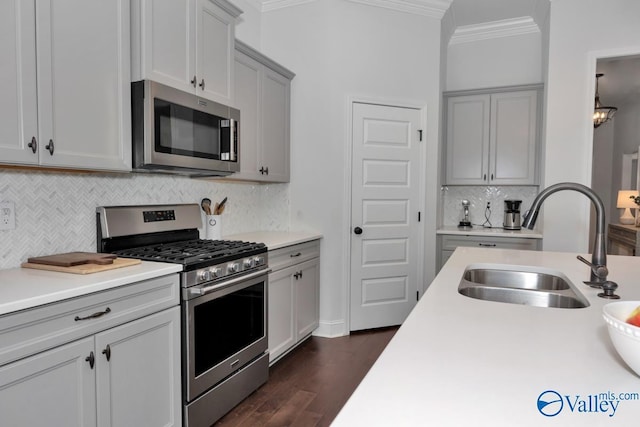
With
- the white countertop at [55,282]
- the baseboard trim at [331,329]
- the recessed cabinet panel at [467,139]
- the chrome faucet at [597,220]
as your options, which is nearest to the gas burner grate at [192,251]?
the white countertop at [55,282]

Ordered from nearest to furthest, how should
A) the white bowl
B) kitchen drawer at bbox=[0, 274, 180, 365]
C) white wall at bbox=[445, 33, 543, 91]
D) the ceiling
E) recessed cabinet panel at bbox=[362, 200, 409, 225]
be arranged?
the white bowl → kitchen drawer at bbox=[0, 274, 180, 365] → recessed cabinet panel at bbox=[362, 200, 409, 225] → the ceiling → white wall at bbox=[445, 33, 543, 91]

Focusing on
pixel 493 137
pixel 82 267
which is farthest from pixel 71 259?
pixel 493 137

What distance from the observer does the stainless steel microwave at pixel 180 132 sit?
2062 mm

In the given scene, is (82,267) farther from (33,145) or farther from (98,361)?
(33,145)

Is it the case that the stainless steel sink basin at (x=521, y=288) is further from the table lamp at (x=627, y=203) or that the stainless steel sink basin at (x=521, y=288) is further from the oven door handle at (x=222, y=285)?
the table lamp at (x=627, y=203)

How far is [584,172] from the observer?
12.3 feet

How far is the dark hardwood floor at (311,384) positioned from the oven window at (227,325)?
0.37m

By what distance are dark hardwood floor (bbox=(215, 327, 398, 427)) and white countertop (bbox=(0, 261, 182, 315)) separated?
1.04m

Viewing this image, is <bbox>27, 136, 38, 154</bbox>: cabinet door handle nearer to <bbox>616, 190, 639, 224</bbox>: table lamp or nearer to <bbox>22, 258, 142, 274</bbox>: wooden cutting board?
<bbox>22, 258, 142, 274</bbox>: wooden cutting board

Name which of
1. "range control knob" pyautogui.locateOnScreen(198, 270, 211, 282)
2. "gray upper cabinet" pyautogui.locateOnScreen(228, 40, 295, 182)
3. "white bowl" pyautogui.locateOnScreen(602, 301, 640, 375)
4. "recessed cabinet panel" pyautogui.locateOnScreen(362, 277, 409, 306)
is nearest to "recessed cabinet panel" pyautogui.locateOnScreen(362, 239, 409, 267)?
"recessed cabinet panel" pyautogui.locateOnScreen(362, 277, 409, 306)

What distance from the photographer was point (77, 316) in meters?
1.50

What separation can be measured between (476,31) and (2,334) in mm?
4935

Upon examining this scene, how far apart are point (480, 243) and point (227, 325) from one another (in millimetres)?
2921

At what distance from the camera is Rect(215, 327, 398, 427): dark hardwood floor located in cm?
234
